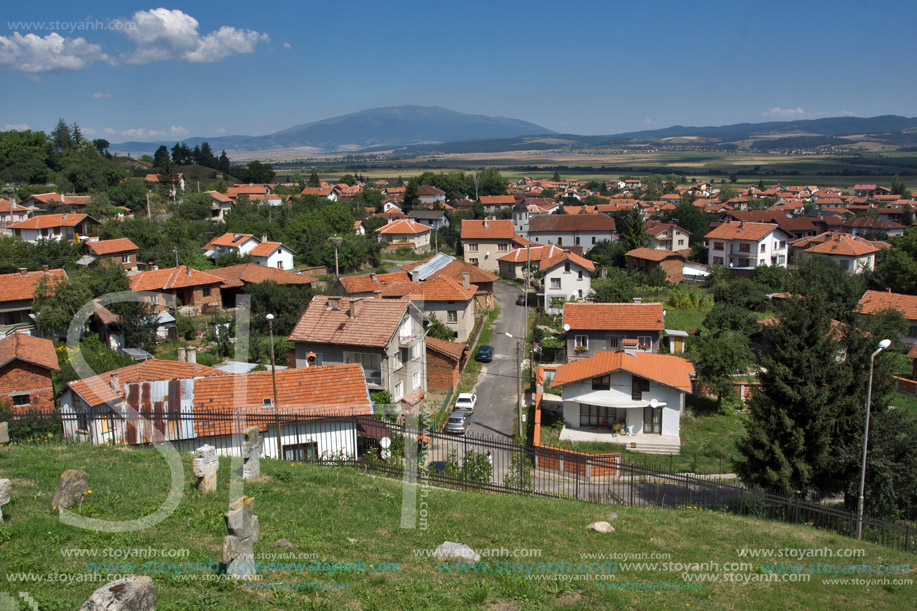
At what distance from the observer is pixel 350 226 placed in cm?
6512

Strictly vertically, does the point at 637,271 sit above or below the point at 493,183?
below

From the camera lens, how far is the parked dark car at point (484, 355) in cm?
3306

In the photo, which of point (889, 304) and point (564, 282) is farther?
point (564, 282)

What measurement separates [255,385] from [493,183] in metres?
105

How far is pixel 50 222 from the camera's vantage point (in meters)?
53.2

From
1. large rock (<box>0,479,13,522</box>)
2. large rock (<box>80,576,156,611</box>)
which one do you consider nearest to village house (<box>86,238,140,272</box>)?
large rock (<box>0,479,13,522</box>)

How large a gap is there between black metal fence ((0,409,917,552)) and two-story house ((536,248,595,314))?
27555 mm

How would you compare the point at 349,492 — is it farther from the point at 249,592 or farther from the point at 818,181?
the point at 818,181

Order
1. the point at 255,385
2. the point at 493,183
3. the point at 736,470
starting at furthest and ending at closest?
the point at 493,183, the point at 255,385, the point at 736,470

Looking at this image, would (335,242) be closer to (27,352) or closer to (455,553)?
(27,352)

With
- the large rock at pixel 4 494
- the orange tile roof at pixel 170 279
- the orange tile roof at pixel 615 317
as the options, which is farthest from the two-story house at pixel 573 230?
the large rock at pixel 4 494

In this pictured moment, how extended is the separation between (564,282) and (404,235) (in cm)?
2973

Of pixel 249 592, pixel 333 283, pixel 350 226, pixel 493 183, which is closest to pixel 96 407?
pixel 249 592

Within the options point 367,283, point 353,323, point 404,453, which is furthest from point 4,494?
point 367,283
